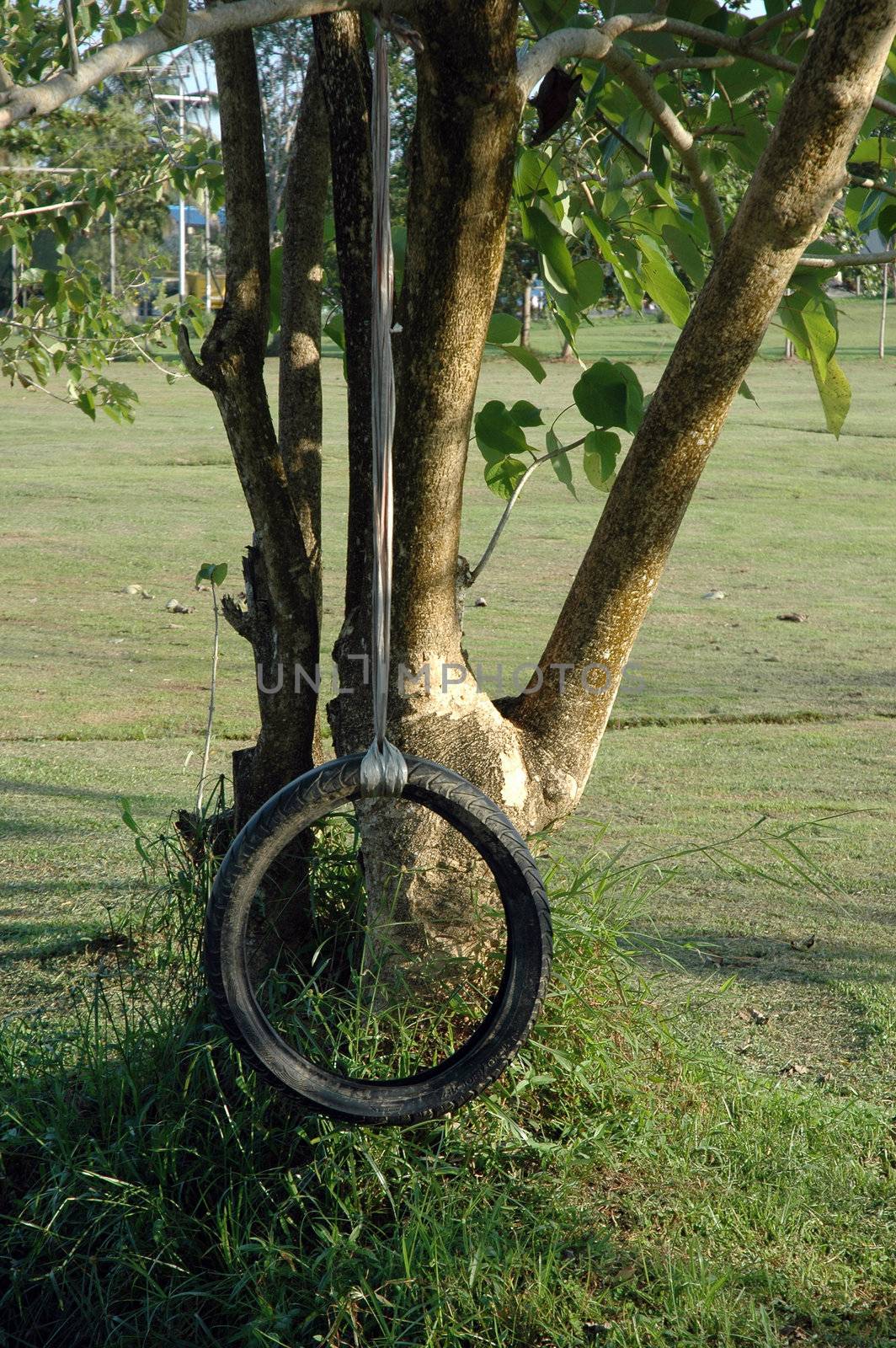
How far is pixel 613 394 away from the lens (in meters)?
2.81

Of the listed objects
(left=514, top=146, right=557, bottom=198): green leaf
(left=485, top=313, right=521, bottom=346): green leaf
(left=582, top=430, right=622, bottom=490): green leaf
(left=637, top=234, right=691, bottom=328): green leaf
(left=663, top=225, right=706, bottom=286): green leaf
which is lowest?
(left=582, top=430, right=622, bottom=490): green leaf

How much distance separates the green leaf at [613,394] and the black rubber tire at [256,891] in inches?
48.2

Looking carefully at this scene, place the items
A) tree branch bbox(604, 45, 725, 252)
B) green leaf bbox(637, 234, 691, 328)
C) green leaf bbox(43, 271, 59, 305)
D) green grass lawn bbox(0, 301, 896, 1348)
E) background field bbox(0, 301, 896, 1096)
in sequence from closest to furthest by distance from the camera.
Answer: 1. green grass lawn bbox(0, 301, 896, 1348)
2. tree branch bbox(604, 45, 725, 252)
3. green leaf bbox(637, 234, 691, 328)
4. background field bbox(0, 301, 896, 1096)
5. green leaf bbox(43, 271, 59, 305)

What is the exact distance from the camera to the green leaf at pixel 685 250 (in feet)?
9.36

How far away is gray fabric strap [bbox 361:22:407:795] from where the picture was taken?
176cm

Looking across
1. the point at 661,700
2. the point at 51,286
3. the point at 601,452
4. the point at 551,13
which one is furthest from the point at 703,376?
the point at 661,700

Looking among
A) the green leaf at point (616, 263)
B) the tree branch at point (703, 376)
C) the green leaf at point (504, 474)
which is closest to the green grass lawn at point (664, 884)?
the green leaf at point (504, 474)

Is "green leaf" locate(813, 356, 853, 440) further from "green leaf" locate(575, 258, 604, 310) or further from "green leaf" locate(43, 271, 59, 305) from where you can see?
"green leaf" locate(43, 271, 59, 305)

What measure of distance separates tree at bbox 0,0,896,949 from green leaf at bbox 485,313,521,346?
0.01 metres

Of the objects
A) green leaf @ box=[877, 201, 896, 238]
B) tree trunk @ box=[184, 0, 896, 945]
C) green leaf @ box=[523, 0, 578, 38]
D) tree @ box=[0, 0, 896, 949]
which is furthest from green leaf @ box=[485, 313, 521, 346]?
green leaf @ box=[877, 201, 896, 238]

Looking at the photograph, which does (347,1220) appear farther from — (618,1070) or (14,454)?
(14,454)

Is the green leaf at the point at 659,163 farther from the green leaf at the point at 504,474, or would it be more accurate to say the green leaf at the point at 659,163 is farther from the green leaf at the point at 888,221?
the green leaf at the point at 504,474

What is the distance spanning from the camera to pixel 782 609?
9148 millimetres

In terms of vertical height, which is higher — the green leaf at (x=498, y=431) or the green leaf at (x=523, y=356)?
the green leaf at (x=523, y=356)
